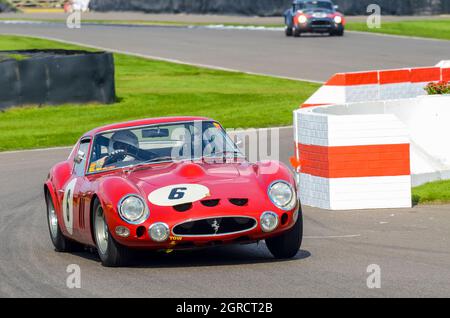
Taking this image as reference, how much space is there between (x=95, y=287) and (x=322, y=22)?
3617 centimetres

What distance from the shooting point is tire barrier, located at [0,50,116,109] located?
949 inches

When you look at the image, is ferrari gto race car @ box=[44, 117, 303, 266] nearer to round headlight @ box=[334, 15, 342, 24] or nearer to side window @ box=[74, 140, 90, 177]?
side window @ box=[74, 140, 90, 177]

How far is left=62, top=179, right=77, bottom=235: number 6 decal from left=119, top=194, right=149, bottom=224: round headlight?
129 centimetres

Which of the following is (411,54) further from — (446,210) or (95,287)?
(95,287)

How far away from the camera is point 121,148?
33.3 feet

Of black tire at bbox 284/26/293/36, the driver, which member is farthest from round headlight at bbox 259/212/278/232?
black tire at bbox 284/26/293/36

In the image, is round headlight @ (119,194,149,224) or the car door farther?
the car door

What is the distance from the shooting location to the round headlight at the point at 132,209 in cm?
880

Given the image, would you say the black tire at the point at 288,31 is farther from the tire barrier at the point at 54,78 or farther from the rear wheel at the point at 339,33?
the tire barrier at the point at 54,78

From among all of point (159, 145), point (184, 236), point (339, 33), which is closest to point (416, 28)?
point (339, 33)

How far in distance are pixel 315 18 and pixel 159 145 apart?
3365cm

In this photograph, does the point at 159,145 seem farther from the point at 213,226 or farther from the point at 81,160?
the point at 213,226

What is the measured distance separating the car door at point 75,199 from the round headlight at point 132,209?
913 mm

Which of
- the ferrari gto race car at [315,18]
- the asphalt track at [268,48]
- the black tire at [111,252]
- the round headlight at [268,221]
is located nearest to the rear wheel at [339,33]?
the ferrari gto race car at [315,18]
